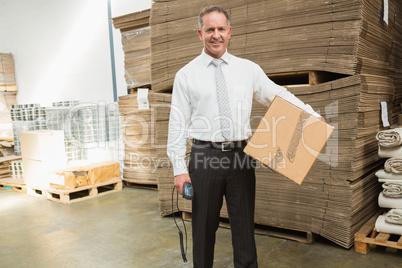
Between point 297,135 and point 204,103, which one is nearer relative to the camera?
point 297,135

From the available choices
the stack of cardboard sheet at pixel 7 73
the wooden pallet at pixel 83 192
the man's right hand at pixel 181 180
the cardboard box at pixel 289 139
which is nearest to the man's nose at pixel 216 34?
the cardboard box at pixel 289 139

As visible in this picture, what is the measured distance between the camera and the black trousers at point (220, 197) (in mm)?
2480

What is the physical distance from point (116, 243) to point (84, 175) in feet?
7.61

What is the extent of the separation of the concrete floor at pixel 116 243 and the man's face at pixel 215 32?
6.78 feet

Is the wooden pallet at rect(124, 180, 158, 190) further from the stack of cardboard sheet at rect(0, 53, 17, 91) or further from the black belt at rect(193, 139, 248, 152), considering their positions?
the stack of cardboard sheet at rect(0, 53, 17, 91)

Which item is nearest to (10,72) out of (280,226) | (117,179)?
(117,179)

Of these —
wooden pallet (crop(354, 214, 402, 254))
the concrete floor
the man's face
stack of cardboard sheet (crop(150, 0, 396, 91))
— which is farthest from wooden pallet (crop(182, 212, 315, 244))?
the man's face

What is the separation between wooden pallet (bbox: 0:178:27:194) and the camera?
668 centimetres

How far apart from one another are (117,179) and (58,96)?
327 cm

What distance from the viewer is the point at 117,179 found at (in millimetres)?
6395

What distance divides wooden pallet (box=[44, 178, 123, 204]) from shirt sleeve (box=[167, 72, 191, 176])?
12.7 ft

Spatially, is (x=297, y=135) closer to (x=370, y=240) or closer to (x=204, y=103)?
(x=204, y=103)

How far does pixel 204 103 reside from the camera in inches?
98.1

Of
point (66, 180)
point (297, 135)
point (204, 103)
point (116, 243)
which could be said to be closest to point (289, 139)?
point (297, 135)
